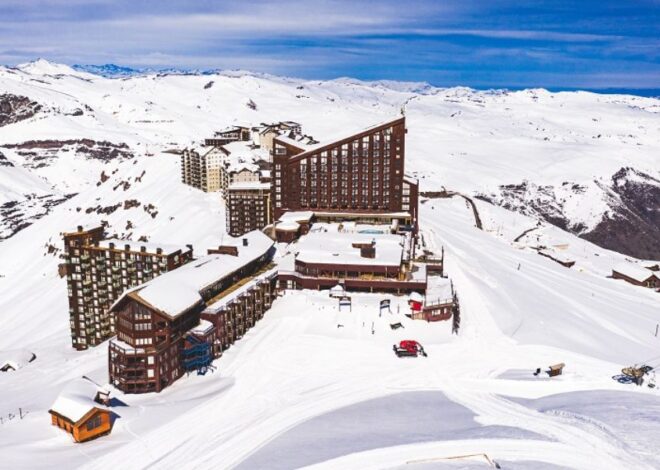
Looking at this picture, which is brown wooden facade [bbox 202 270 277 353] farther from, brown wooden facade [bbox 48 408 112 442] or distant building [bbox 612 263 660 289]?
distant building [bbox 612 263 660 289]

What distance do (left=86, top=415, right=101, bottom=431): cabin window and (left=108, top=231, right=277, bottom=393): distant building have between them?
1071cm

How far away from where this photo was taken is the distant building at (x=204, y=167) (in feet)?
505

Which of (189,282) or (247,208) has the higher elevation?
(189,282)

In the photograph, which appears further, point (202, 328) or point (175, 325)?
point (202, 328)

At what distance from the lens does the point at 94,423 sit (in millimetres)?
49250

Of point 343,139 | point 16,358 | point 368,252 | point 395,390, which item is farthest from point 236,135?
point 395,390

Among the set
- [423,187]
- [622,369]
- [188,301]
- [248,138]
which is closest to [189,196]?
[248,138]

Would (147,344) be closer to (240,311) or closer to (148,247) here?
(240,311)

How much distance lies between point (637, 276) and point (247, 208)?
3303 inches

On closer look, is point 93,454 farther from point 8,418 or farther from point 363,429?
point 363,429

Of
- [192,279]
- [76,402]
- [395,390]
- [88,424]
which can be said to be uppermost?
[192,279]

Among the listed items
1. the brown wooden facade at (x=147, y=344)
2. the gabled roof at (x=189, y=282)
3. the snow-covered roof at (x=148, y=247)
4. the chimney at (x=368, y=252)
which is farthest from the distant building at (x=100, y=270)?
the chimney at (x=368, y=252)

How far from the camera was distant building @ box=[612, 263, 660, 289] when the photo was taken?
4589 inches

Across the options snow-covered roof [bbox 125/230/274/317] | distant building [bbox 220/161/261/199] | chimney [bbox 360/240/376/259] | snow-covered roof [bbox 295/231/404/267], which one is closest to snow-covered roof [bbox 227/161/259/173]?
distant building [bbox 220/161/261/199]
